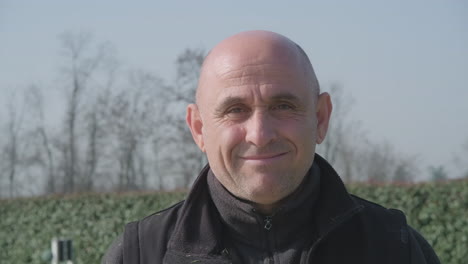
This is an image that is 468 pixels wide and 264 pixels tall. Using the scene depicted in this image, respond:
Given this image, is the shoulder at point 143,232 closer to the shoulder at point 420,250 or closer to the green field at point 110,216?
the shoulder at point 420,250

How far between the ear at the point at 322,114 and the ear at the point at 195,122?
391 millimetres

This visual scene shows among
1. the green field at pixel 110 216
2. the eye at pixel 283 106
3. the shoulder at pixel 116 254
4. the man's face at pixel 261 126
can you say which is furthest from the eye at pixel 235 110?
the green field at pixel 110 216

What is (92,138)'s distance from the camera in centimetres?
2231

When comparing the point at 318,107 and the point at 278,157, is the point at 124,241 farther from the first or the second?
the point at 318,107

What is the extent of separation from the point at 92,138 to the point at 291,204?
2109 cm

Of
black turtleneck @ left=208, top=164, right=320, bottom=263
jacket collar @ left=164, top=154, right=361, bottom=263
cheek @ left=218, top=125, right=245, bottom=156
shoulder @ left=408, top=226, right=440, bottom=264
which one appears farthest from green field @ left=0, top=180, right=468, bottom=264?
cheek @ left=218, top=125, right=245, bottom=156

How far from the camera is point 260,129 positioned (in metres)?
1.80

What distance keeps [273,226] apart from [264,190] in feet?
0.58

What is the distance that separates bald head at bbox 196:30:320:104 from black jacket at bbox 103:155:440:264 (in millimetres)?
369

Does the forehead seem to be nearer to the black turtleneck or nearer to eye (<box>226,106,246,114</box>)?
eye (<box>226,106,246,114</box>)

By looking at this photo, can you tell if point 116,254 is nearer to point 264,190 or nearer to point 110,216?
point 264,190

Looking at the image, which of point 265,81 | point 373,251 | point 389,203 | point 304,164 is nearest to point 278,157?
point 304,164

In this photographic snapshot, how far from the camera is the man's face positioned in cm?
181

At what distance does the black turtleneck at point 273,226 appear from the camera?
1.93 meters
